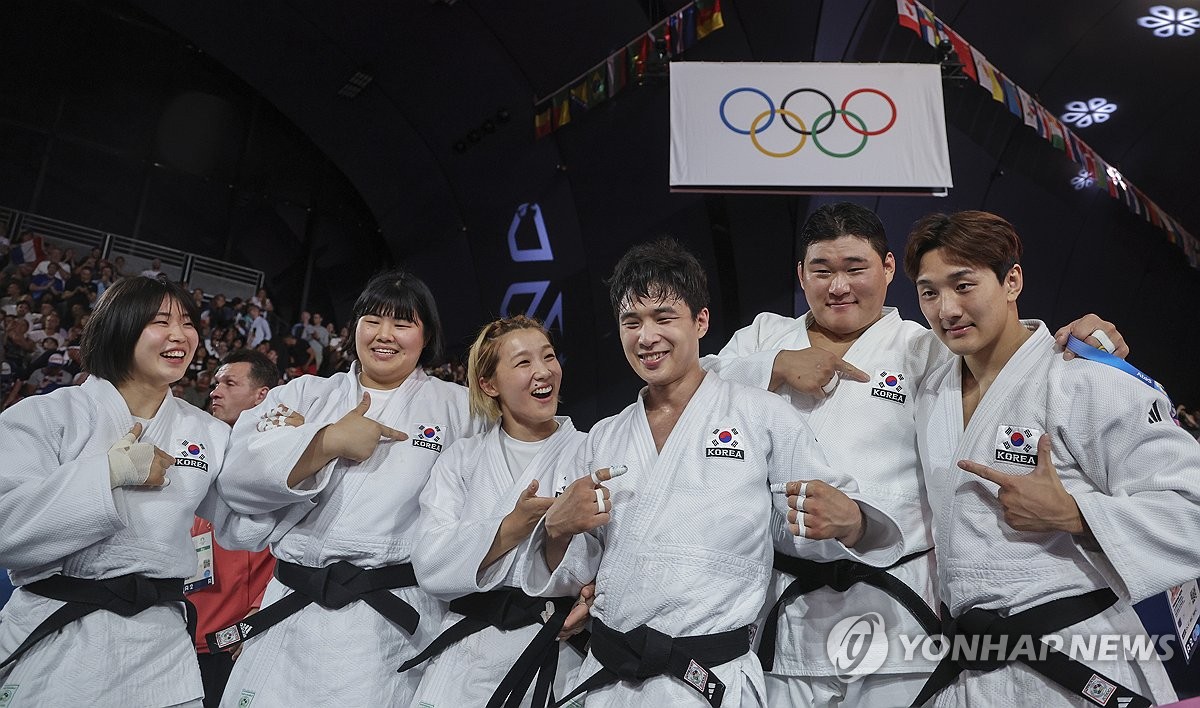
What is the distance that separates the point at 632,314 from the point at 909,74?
6.12 metres

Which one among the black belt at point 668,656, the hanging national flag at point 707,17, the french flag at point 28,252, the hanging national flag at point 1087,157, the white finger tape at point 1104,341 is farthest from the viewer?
the hanging national flag at point 1087,157

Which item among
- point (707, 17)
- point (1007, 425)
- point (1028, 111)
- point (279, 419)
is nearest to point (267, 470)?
point (279, 419)

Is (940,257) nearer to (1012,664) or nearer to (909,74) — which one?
(1012,664)

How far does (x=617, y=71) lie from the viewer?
8586 mm

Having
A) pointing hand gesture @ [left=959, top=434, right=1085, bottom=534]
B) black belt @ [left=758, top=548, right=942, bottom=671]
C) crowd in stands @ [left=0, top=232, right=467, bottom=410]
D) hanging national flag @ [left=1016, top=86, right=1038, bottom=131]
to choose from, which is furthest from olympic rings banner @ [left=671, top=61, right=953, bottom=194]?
pointing hand gesture @ [left=959, top=434, right=1085, bottom=534]

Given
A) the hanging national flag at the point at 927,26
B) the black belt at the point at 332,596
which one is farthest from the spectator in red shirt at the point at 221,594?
the hanging national flag at the point at 927,26

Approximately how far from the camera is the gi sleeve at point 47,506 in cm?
218

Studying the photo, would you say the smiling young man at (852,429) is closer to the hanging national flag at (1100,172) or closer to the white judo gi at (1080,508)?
the white judo gi at (1080,508)

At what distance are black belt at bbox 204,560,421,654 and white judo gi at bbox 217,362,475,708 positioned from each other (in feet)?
0.08

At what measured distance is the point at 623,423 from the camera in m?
2.29

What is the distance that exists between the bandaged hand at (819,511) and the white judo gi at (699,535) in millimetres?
92

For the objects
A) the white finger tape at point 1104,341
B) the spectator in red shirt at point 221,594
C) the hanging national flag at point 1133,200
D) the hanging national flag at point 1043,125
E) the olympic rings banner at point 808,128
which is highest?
the hanging national flag at point 1133,200

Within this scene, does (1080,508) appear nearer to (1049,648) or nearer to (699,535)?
(1049,648)

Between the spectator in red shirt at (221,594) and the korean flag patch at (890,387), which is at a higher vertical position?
the korean flag patch at (890,387)
